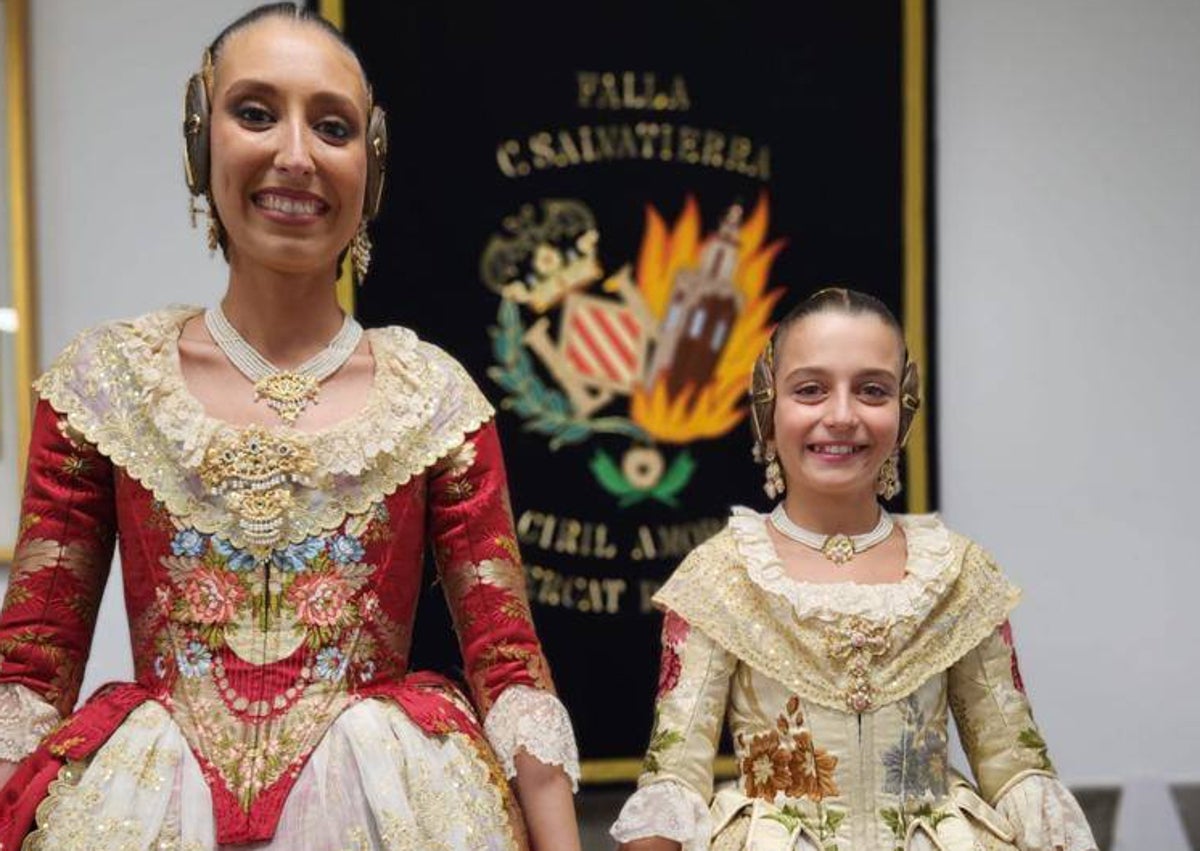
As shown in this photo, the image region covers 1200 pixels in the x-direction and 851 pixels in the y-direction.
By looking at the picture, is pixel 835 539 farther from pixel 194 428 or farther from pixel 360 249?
pixel 194 428

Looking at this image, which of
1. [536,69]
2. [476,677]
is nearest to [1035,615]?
[536,69]

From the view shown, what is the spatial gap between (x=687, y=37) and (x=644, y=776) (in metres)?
1.34

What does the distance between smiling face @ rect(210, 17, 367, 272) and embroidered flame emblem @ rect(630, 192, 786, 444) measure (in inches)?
42.6

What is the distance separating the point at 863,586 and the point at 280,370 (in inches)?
26.1

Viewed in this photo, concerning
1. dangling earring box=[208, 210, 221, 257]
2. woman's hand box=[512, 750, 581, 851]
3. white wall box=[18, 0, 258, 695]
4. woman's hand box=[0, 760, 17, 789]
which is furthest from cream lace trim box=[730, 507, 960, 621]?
white wall box=[18, 0, 258, 695]

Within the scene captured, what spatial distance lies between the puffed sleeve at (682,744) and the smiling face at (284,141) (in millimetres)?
585

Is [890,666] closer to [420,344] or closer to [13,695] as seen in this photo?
[420,344]

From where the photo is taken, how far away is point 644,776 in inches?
68.4

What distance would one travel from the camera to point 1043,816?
5.72 feet

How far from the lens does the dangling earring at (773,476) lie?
1.84 metres

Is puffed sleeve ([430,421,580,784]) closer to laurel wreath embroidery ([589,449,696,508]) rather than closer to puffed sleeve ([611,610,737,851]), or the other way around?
puffed sleeve ([611,610,737,851])

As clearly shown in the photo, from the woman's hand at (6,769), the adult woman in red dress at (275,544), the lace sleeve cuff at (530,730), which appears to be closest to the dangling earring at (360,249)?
the adult woman in red dress at (275,544)

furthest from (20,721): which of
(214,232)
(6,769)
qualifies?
(214,232)

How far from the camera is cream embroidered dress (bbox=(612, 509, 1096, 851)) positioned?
1.71 m
